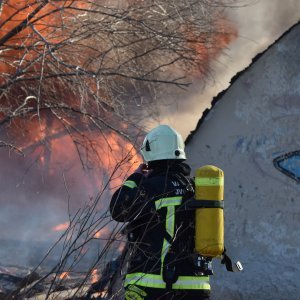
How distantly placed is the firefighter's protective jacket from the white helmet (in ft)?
0.41

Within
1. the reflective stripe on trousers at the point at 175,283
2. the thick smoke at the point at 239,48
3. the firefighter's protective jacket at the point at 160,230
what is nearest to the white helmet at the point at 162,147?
the firefighter's protective jacket at the point at 160,230

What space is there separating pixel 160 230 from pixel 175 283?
334mm

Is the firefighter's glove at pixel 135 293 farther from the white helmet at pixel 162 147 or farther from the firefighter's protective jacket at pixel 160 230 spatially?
the white helmet at pixel 162 147

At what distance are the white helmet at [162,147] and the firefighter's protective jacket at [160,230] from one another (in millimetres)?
126

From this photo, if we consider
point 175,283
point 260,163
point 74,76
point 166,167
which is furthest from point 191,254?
point 74,76

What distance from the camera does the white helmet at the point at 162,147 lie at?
13.9ft

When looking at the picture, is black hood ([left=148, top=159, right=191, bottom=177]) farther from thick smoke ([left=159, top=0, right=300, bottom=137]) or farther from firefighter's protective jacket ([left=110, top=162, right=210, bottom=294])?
thick smoke ([left=159, top=0, right=300, bottom=137])

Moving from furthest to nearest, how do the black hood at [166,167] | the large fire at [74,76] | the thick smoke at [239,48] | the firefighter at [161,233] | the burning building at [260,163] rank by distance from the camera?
1. the large fire at [74,76]
2. the thick smoke at [239,48]
3. the burning building at [260,163]
4. the black hood at [166,167]
5. the firefighter at [161,233]

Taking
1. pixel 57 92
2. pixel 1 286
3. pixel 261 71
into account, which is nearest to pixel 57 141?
pixel 57 92

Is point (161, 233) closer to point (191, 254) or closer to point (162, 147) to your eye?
point (191, 254)

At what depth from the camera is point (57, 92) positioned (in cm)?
1095

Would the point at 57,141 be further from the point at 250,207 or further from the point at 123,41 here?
the point at 250,207

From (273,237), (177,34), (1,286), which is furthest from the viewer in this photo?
(177,34)

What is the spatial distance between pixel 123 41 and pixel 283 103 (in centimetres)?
348
